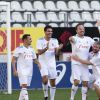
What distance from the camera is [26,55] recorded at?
39.0ft

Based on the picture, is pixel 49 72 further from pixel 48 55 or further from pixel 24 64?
pixel 24 64

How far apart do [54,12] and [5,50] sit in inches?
218

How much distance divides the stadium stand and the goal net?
3.42 metres

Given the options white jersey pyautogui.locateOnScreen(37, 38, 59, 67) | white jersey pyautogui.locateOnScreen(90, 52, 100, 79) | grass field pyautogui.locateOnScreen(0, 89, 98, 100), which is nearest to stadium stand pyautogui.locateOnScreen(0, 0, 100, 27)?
grass field pyautogui.locateOnScreen(0, 89, 98, 100)

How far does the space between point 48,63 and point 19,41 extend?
469 centimetres

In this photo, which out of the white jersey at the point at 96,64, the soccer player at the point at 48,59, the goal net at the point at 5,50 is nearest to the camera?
the white jersey at the point at 96,64

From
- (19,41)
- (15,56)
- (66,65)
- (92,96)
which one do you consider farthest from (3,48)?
(15,56)

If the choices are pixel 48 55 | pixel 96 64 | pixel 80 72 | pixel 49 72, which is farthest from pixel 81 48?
pixel 96 64

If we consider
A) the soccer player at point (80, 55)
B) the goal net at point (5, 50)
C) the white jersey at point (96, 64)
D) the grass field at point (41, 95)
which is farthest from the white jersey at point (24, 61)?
the goal net at point (5, 50)

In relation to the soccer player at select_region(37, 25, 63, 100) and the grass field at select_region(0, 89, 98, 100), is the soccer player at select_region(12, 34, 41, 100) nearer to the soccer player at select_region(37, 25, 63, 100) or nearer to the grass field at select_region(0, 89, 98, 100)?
the soccer player at select_region(37, 25, 63, 100)

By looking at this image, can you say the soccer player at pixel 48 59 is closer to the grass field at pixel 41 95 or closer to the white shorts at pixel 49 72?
the white shorts at pixel 49 72

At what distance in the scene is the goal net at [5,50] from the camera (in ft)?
52.6

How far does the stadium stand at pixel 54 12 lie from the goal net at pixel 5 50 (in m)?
3.42

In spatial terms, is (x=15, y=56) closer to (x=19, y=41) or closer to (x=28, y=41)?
(x=28, y=41)
